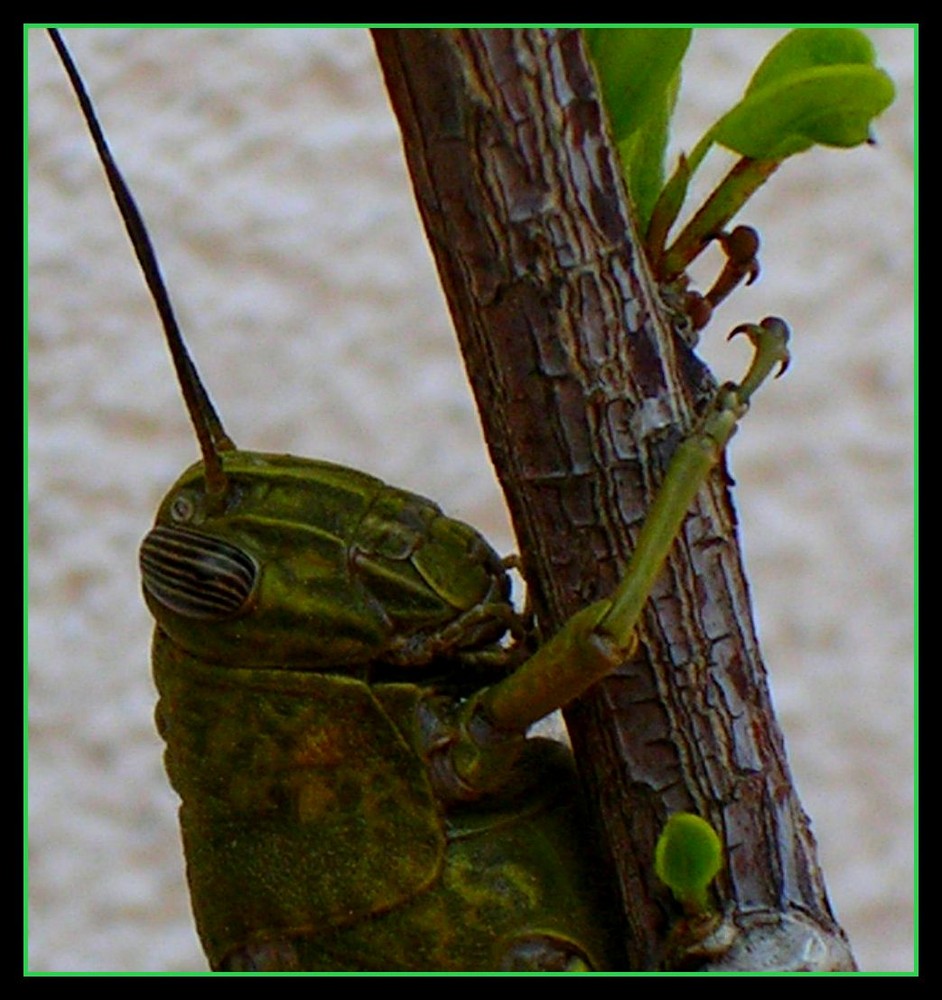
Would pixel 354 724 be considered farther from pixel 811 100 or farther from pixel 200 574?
pixel 811 100

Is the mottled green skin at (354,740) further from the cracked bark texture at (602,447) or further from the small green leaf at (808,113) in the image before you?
the small green leaf at (808,113)

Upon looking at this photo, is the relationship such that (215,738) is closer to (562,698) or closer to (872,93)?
(562,698)

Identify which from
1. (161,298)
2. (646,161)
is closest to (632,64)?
Result: (646,161)

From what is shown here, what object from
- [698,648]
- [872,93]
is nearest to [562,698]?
[698,648]

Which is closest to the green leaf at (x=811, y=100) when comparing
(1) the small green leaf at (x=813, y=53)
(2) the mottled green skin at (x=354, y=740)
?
(1) the small green leaf at (x=813, y=53)

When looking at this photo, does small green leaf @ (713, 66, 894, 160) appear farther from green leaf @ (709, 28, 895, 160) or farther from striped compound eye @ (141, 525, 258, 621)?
striped compound eye @ (141, 525, 258, 621)

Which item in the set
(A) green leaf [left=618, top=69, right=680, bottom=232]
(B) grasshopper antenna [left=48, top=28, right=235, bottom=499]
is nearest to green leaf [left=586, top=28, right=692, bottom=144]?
(A) green leaf [left=618, top=69, right=680, bottom=232]
